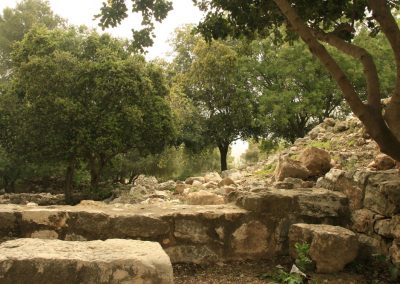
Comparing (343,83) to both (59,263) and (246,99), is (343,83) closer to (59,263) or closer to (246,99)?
(59,263)

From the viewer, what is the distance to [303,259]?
3.60 metres

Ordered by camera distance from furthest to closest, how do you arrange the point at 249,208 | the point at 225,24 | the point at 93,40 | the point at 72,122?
the point at 93,40 → the point at 72,122 → the point at 225,24 → the point at 249,208

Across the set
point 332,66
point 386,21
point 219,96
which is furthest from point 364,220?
point 219,96

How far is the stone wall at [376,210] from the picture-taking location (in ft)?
11.9

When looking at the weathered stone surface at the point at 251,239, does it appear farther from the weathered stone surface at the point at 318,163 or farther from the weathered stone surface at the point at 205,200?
the weathered stone surface at the point at 318,163

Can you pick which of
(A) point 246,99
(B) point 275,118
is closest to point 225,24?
(B) point 275,118

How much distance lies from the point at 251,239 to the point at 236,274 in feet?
1.37

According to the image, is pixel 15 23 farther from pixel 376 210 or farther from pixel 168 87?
pixel 376 210

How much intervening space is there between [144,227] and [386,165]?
3810mm

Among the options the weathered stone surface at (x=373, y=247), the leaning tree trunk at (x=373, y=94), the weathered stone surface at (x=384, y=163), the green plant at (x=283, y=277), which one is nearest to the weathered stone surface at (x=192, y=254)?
the green plant at (x=283, y=277)

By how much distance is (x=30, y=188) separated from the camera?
78.6 ft

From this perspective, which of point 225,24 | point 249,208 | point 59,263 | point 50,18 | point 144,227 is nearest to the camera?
point 59,263

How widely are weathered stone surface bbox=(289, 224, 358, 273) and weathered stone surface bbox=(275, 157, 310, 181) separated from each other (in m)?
3.79

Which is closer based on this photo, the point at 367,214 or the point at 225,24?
the point at 367,214
